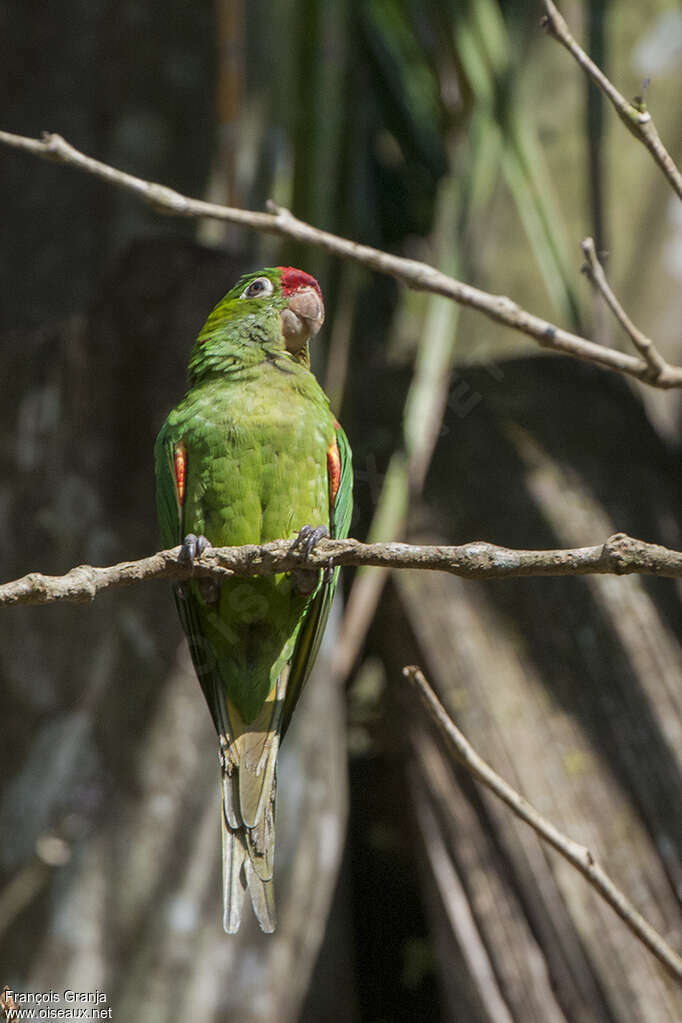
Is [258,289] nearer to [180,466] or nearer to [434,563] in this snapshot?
[180,466]

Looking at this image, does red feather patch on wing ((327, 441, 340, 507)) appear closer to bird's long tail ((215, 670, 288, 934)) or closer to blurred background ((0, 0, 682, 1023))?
bird's long tail ((215, 670, 288, 934))

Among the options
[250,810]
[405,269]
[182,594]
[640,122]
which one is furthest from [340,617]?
[640,122]

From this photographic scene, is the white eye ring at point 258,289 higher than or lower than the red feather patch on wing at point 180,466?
higher

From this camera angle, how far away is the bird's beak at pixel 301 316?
245 cm

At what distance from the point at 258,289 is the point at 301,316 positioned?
0.14m

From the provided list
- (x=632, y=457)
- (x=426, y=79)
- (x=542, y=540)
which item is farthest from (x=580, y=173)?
(x=542, y=540)

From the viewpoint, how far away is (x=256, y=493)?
241 centimetres

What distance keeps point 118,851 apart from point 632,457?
7.64 feet

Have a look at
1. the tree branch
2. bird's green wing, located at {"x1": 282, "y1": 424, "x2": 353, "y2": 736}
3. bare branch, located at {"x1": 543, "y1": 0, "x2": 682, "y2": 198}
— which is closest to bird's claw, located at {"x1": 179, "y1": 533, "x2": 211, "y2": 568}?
the tree branch

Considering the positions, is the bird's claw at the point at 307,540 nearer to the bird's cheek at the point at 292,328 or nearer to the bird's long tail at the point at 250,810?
the bird's long tail at the point at 250,810

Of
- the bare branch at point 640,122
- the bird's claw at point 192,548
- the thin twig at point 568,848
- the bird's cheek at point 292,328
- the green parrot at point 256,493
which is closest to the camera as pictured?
the thin twig at point 568,848

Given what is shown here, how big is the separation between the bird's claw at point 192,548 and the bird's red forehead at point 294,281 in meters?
0.61

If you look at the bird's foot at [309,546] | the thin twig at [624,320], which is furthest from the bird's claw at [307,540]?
the thin twig at [624,320]

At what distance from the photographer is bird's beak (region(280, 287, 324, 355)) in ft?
8.04
